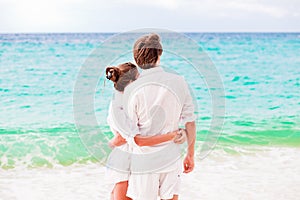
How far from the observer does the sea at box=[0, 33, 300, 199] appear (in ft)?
15.9

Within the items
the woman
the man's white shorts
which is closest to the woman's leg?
the woman

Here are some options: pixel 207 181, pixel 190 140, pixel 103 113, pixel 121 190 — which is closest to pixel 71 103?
pixel 103 113

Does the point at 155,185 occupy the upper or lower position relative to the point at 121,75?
lower

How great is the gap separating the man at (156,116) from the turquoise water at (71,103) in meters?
2.85

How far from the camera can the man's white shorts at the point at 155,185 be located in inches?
85.7

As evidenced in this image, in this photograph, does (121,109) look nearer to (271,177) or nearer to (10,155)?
(271,177)

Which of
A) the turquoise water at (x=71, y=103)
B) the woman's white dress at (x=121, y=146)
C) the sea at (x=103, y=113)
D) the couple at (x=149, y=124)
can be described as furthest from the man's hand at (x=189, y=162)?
the turquoise water at (x=71, y=103)

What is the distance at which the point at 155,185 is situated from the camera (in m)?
2.19

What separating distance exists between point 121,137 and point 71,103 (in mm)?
6777

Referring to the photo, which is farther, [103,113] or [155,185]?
[103,113]

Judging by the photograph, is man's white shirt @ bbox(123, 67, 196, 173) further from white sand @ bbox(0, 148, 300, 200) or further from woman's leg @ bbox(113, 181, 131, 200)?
white sand @ bbox(0, 148, 300, 200)

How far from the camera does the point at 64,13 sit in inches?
766

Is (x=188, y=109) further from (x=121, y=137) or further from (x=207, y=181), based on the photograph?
(x=207, y=181)

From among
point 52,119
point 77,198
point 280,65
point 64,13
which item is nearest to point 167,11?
point 64,13
